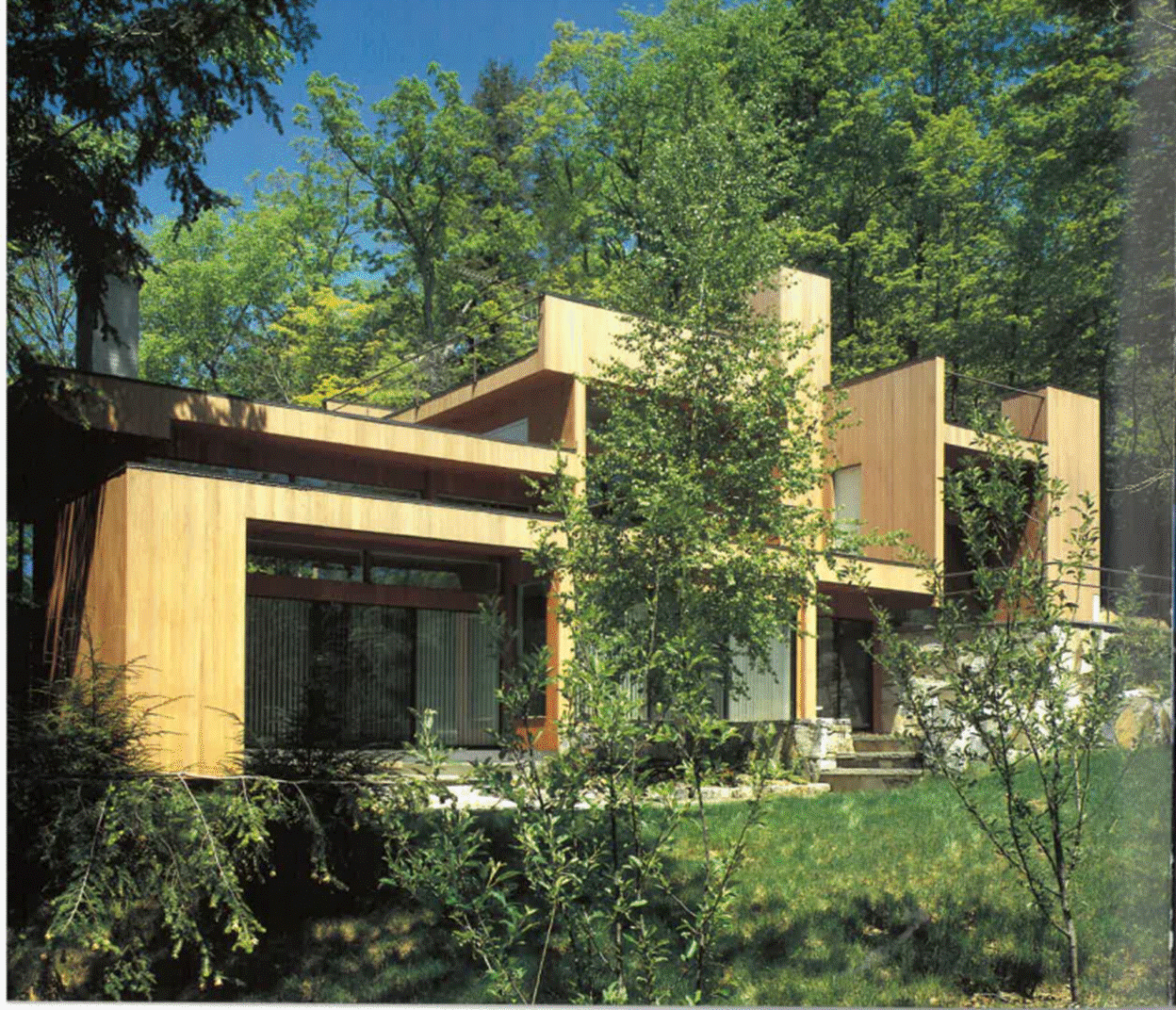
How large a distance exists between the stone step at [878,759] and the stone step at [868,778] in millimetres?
62

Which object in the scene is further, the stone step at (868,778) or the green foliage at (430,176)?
the stone step at (868,778)

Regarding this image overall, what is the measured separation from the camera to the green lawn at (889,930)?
16.0 feet

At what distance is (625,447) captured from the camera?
6.68m

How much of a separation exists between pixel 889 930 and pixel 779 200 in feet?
13.8

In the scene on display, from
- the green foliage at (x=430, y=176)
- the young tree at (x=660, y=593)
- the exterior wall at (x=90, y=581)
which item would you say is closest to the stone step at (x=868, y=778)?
the young tree at (x=660, y=593)

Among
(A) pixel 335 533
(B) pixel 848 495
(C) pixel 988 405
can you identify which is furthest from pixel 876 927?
(A) pixel 335 533

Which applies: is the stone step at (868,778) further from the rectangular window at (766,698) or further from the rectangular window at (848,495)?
the rectangular window at (848,495)

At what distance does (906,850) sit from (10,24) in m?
6.15

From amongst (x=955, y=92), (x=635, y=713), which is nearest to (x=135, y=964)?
(x=635, y=713)

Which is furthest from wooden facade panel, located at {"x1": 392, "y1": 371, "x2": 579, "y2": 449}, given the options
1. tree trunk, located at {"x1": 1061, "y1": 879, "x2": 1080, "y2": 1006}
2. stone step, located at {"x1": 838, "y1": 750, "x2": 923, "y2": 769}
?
tree trunk, located at {"x1": 1061, "y1": 879, "x2": 1080, "y2": 1006}

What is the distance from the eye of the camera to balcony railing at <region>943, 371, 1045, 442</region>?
4973 millimetres

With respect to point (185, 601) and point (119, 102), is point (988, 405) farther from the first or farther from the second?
point (119, 102)

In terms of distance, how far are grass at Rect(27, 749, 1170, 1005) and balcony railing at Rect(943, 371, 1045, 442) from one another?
1409 mm

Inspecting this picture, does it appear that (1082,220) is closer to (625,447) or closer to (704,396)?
(704,396)
